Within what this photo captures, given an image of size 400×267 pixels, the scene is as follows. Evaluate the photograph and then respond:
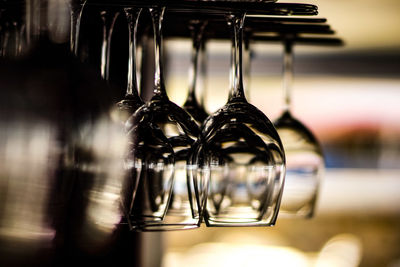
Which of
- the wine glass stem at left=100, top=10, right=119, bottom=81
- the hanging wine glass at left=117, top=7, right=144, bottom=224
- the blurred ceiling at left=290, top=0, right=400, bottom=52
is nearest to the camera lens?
the hanging wine glass at left=117, top=7, right=144, bottom=224

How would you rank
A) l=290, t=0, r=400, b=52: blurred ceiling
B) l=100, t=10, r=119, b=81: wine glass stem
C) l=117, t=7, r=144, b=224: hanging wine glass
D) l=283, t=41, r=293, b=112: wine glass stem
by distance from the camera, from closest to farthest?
l=117, t=7, r=144, b=224: hanging wine glass, l=100, t=10, r=119, b=81: wine glass stem, l=283, t=41, r=293, b=112: wine glass stem, l=290, t=0, r=400, b=52: blurred ceiling

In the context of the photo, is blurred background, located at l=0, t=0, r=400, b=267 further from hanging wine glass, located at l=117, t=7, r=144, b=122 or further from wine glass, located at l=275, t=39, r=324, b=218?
hanging wine glass, located at l=117, t=7, r=144, b=122

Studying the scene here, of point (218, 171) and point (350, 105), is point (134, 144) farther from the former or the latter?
point (350, 105)

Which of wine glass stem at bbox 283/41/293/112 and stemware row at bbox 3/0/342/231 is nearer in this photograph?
stemware row at bbox 3/0/342/231

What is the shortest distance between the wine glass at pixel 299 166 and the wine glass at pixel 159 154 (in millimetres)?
207

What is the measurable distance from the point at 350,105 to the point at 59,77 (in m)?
2.04

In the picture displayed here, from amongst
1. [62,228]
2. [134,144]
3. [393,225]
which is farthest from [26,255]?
[393,225]

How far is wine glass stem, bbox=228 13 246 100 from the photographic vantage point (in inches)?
21.0

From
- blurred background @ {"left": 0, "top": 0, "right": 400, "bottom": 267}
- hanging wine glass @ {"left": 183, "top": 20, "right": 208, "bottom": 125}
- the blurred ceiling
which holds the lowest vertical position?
blurred background @ {"left": 0, "top": 0, "right": 400, "bottom": 267}

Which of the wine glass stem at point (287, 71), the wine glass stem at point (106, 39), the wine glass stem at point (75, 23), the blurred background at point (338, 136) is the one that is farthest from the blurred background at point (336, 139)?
the wine glass stem at point (75, 23)

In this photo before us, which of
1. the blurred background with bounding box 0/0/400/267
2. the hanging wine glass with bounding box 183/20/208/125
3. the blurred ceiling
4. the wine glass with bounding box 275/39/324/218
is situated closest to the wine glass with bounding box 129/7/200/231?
the hanging wine glass with bounding box 183/20/208/125

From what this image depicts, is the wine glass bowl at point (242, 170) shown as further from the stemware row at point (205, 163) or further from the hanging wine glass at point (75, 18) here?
the hanging wine glass at point (75, 18)

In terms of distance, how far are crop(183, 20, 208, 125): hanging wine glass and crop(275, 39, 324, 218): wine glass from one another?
0.11 m

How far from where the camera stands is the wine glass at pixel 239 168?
0.51 metres
